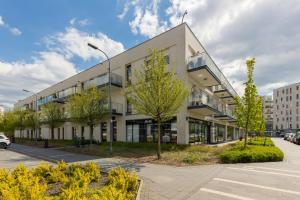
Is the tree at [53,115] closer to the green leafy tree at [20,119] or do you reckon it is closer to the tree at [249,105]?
the green leafy tree at [20,119]

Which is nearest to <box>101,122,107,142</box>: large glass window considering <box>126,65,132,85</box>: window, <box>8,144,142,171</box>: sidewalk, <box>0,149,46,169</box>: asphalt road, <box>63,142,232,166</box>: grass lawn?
<box>63,142,232,166</box>: grass lawn

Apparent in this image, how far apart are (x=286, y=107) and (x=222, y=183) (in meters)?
100.0

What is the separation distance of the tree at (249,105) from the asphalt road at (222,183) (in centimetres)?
714

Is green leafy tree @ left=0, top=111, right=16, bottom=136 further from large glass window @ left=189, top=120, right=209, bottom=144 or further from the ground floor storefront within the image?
large glass window @ left=189, top=120, right=209, bottom=144

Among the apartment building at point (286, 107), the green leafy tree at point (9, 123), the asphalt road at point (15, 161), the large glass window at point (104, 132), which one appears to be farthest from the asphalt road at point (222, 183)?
the apartment building at point (286, 107)

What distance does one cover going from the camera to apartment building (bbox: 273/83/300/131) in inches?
3346

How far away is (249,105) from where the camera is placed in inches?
664

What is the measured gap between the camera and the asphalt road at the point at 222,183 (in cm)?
634

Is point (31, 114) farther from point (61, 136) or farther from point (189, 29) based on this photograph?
point (189, 29)

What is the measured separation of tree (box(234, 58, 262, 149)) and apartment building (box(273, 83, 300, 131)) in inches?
3326

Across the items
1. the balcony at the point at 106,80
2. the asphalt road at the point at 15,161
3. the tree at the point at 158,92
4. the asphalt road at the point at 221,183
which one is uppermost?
the balcony at the point at 106,80

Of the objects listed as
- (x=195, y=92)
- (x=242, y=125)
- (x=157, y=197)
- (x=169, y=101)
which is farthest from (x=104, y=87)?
(x=157, y=197)

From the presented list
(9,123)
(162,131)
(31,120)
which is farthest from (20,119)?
(162,131)

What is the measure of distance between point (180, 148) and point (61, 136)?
28230mm
